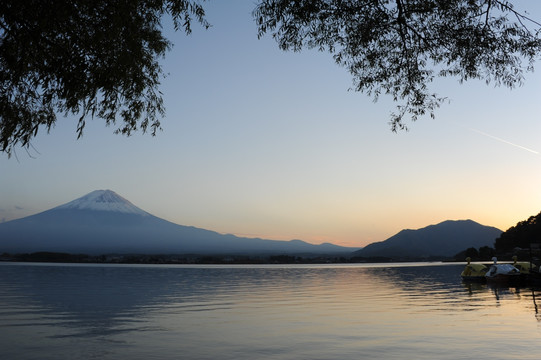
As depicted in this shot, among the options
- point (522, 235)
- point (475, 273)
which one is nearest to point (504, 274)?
point (475, 273)

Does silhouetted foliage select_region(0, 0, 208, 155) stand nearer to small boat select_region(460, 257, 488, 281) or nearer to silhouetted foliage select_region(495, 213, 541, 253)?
small boat select_region(460, 257, 488, 281)

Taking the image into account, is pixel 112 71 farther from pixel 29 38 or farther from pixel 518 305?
pixel 518 305

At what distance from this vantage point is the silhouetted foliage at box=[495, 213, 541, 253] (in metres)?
147

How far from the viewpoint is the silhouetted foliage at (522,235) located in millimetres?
147125

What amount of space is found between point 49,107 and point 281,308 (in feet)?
65.4

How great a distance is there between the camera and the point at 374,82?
44.0 ft

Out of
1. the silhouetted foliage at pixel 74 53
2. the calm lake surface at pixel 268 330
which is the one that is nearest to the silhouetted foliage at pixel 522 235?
the calm lake surface at pixel 268 330

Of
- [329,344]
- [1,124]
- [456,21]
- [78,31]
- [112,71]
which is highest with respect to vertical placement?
[456,21]

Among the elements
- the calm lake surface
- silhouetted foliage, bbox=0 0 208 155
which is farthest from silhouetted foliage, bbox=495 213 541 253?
silhouetted foliage, bbox=0 0 208 155

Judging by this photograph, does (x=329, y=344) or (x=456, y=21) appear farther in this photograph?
(x=329, y=344)

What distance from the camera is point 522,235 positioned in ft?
505

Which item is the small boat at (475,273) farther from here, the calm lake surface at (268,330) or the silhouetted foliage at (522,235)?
the silhouetted foliage at (522,235)

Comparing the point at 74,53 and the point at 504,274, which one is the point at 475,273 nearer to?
the point at 504,274

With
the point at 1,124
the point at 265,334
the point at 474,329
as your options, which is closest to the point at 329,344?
the point at 265,334
